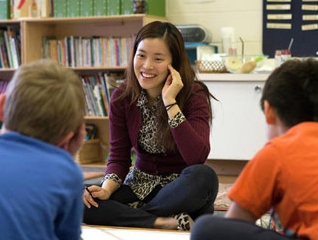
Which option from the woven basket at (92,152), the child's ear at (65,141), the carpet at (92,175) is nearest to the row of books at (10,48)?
the woven basket at (92,152)

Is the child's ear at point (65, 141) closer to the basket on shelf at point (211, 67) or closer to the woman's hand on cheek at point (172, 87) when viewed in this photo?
the woman's hand on cheek at point (172, 87)

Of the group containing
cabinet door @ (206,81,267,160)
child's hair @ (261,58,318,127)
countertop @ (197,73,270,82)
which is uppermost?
child's hair @ (261,58,318,127)

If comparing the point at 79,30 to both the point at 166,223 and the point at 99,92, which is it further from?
the point at 166,223

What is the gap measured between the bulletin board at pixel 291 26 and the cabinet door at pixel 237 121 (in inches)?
19.1

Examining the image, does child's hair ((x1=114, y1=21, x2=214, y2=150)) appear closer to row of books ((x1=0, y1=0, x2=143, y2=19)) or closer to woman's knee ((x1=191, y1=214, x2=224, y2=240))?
woman's knee ((x1=191, y1=214, x2=224, y2=240))

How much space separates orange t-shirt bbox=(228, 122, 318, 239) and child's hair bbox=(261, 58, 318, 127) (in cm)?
7

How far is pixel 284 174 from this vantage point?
107 centimetres

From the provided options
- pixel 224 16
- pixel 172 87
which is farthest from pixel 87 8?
pixel 172 87

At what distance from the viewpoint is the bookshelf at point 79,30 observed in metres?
4.02

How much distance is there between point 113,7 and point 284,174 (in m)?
3.01

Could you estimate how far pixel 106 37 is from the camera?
4.14m

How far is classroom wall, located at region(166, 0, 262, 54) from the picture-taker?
152 inches

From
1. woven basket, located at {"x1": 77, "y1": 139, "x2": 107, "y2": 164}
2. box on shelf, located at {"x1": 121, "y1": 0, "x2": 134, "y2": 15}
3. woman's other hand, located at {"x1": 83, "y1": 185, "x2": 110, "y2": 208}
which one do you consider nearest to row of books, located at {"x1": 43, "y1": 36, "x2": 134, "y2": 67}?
box on shelf, located at {"x1": 121, "y1": 0, "x2": 134, "y2": 15}

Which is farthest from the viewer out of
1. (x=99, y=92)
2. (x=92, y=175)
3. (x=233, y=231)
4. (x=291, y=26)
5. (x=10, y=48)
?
(x=10, y=48)
